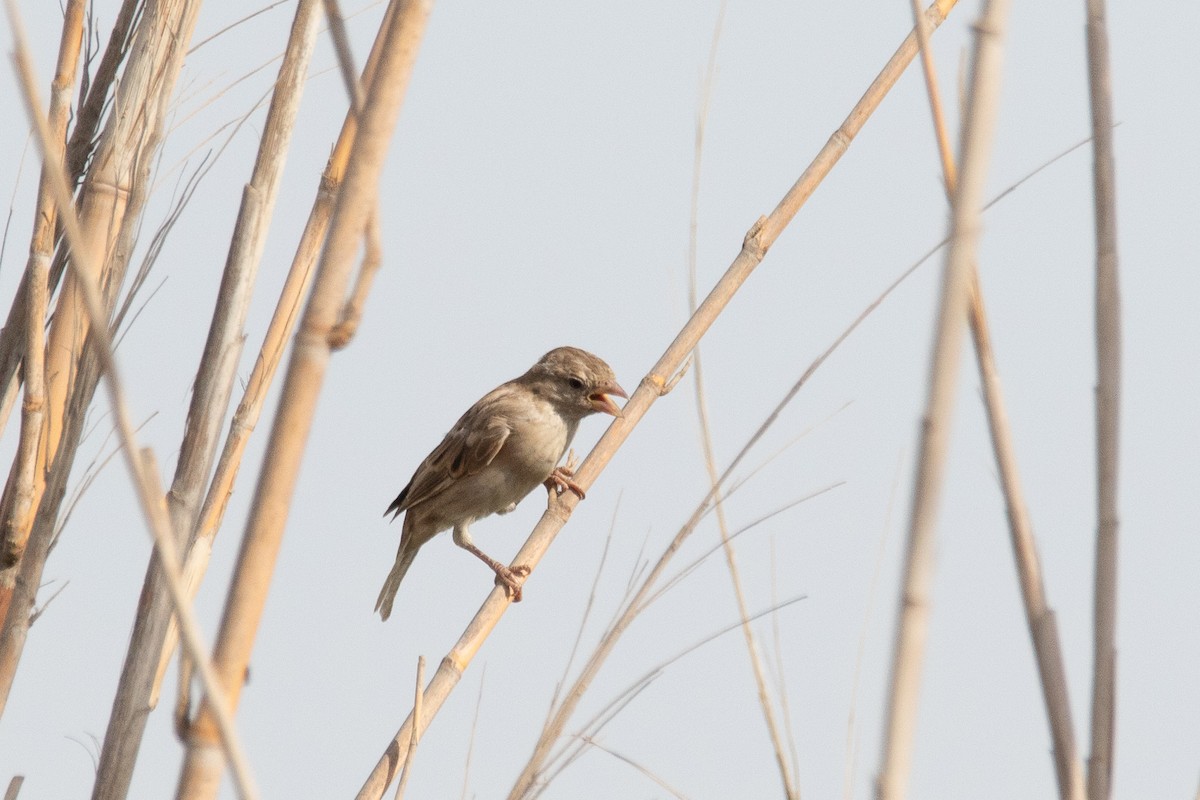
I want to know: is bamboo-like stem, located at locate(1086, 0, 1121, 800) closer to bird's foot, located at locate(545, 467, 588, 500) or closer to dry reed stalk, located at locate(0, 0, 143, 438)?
dry reed stalk, located at locate(0, 0, 143, 438)

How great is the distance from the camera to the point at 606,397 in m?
6.05

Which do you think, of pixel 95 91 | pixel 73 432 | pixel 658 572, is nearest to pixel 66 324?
pixel 73 432

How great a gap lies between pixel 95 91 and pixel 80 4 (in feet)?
0.53

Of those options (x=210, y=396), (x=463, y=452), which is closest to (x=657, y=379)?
(x=210, y=396)

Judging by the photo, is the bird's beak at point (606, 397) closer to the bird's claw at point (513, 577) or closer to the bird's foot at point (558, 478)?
the bird's foot at point (558, 478)

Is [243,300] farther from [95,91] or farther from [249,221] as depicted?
[95,91]

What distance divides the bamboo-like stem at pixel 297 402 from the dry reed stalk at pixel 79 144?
4.64 feet

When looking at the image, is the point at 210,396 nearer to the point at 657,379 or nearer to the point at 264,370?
the point at 264,370

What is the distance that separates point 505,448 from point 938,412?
4900 millimetres

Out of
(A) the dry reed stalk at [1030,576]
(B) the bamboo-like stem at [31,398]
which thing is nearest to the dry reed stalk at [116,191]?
(B) the bamboo-like stem at [31,398]

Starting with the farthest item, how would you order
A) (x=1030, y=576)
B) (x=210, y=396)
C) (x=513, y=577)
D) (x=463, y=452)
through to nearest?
1. (x=463, y=452)
2. (x=513, y=577)
3. (x=210, y=396)
4. (x=1030, y=576)

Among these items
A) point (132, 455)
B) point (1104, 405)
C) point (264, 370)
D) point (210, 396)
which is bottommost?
point (132, 455)

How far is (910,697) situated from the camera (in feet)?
3.94

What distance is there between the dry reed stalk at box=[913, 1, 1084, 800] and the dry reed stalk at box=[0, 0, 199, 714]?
1482 mm
